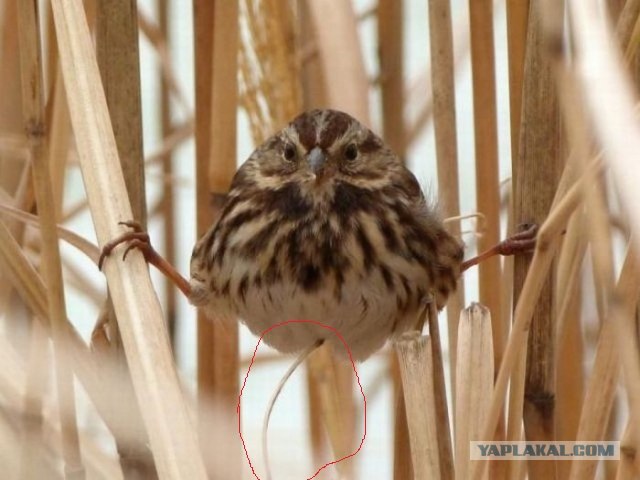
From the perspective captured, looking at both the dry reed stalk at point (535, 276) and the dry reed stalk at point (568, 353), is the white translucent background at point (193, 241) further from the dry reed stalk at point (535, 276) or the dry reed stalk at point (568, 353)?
the dry reed stalk at point (535, 276)

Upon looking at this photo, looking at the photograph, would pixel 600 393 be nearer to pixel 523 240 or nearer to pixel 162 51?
pixel 523 240

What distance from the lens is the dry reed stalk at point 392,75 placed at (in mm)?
2863

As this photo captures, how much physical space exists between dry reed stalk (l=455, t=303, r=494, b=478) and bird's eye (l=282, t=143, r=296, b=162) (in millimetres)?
673

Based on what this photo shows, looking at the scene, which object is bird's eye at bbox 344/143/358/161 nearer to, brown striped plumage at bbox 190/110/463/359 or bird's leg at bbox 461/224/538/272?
brown striped plumage at bbox 190/110/463/359

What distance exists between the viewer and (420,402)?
1611 millimetres

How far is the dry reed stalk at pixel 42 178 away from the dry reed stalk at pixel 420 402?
62 cm

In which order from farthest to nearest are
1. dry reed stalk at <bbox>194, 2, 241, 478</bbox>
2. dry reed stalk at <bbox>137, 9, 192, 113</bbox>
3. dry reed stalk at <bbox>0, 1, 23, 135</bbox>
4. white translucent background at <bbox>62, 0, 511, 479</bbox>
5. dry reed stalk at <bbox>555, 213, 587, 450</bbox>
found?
dry reed stalk at <bbox>137, 9, 192, 113</bbox>
white translucent background at <bbox>62, 0, 511, 479</bbox>
dry reed stalk at <bbox>0, 1, 23, 135</bbox>
dry reed stalk at <bbox>194, 2, 241, 478</bbox>
dry reed stalk at <bbox>555, 213, 587, 450</bbox>

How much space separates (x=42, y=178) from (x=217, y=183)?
54 centimetres

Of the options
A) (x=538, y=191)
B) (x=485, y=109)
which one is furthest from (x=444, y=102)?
(x=538, y=191)

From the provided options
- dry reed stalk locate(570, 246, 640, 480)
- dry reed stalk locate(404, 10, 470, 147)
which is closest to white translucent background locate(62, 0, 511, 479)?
dry reed stalk locate(404, 10, 470, 147)

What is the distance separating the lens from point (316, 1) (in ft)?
7.19

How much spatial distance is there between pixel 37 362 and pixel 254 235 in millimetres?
470

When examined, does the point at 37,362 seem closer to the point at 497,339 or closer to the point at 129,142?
the point at 129,142

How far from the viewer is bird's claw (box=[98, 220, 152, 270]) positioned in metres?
1.56
